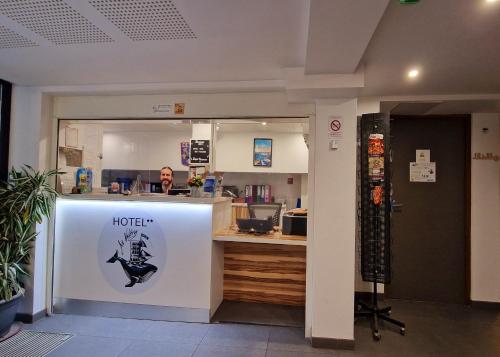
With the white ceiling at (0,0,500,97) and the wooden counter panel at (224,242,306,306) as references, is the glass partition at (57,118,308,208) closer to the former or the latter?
the wooden counter panel at (224,242,306,306)

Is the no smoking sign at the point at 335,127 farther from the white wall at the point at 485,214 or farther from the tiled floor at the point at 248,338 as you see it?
the white wall at the point at 485,214

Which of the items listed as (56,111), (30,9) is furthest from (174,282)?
(30,9)

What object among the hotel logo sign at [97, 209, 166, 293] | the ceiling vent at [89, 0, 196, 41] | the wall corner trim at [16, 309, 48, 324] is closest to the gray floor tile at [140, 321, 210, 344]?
the hotel logo sign at [97, 209, 166, 293]

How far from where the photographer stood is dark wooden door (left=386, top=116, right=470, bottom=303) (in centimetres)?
398

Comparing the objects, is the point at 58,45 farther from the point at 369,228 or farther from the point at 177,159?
the point at 177,159

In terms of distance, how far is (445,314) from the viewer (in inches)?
142

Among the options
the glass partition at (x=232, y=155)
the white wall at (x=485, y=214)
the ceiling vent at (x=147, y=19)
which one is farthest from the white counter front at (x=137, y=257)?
the white wall at (x=485, y=214)

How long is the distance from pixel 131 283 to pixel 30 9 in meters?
2.62

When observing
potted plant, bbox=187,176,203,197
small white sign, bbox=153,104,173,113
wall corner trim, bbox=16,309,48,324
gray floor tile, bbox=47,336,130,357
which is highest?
small white sign, bbox=153,104,173,113

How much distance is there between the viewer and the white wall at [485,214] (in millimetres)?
3777

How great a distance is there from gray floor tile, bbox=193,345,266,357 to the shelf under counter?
99cm

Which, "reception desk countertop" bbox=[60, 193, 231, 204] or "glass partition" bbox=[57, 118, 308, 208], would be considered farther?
"glass partition" bbox=[57, 118, 308, 208]

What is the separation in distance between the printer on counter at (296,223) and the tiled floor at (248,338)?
958mm

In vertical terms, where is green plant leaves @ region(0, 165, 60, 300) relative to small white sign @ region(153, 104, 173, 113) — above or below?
below
